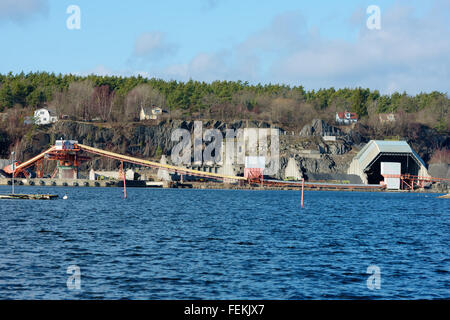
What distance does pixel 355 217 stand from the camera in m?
67.8

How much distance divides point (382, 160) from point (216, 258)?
448ft

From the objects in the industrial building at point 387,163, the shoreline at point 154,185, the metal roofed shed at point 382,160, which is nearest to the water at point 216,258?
the shoreline at point 154,185

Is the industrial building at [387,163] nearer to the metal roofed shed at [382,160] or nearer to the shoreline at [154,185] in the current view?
the metal roofed shed at [382,160]

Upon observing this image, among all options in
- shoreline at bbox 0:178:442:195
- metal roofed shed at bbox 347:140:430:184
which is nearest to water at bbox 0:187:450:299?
shoreline at bbox 0:178:442:195

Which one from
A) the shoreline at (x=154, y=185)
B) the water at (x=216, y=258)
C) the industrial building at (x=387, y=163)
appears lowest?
the water at (x=216, y=258)

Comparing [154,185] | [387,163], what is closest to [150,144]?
[154,185]

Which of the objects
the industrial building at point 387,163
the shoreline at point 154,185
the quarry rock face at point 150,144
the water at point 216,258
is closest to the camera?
the water at point 216,258

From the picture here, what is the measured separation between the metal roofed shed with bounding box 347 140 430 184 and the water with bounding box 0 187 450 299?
98.7 metres

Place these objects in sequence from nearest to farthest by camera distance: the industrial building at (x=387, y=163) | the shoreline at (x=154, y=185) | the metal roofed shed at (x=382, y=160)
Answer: the shoreline at (x=154, y=185), the metal roofed shed at (x=382, y=160), the industrial building at (x=387, y=163)

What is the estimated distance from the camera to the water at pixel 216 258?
26.0 m

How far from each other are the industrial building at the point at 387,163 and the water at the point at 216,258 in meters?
98.9
